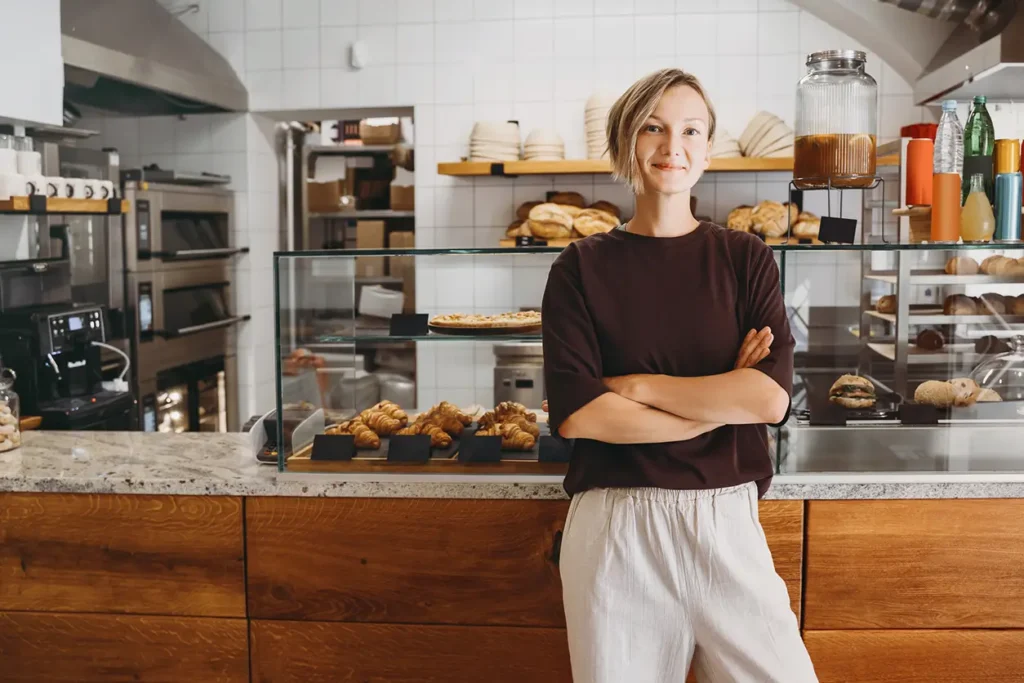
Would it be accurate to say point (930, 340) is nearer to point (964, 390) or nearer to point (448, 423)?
point (964, 390)

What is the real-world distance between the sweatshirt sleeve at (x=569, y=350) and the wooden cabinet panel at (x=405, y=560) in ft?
1.68

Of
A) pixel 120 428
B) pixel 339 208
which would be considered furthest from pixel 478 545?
pixel 339 208

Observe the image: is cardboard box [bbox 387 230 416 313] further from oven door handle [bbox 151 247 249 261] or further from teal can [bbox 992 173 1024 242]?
oven door handle [bbox 151 247 249 261]

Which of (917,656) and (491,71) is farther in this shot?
(491,71)

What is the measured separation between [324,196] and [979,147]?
473 centimetres

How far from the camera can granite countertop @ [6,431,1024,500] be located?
1.94 m

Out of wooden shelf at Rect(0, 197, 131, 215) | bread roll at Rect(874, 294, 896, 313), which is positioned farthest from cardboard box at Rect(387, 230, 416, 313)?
wooden shelf at Rect(0, 197, 131, 215)

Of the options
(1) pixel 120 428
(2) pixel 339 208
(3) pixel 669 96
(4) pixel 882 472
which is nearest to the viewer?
(3) pixel 669 96

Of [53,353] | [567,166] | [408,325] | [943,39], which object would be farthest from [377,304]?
[943,39]

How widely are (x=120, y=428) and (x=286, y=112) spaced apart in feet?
6.56

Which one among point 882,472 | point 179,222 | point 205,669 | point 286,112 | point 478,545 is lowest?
point 205,669

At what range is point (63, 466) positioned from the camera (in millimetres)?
2152

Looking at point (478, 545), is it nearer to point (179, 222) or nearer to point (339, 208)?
point (179, 222)

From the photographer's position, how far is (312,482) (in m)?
2.00
